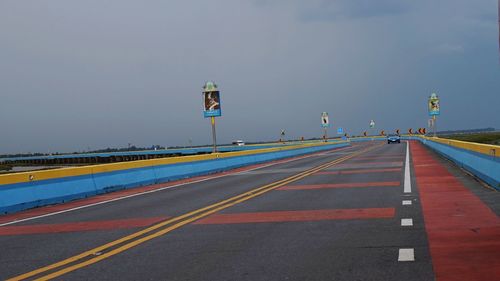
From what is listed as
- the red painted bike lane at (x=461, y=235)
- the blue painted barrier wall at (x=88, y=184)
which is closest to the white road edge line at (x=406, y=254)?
the red painted bike lane at (x=461, y=235)

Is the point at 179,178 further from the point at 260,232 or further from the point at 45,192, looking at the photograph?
the point at 260,232

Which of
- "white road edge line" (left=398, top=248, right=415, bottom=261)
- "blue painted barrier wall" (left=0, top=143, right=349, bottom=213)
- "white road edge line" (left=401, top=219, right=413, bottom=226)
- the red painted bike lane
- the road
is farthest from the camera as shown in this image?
"blue painted barrier wall" (left=0, top=143, right=349, bottom=213)

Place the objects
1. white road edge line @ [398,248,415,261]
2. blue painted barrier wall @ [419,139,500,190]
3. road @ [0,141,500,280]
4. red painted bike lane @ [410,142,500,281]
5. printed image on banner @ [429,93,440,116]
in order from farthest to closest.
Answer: printed image on banner @ [429,93,440,116], blue painted barrier wall @ [419,139,500,190], white road edge line @ [398,248,415,261], road @ [0,141,500,280], red painted bike lane @ [410,142,500,281]

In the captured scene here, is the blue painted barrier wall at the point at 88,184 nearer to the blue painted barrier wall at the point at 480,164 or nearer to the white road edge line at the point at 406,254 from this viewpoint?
the white road edge line at the point at 406,254

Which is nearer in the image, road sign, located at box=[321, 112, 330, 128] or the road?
the road

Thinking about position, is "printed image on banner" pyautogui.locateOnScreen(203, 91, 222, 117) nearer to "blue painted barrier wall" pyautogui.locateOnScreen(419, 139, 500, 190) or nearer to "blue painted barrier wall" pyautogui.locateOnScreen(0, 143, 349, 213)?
"blue painted barrier wall" pyautogui.locateOnScreen(0, 143, 349, 213)

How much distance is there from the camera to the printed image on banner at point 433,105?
61050 mm

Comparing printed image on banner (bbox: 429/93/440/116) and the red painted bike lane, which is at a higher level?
printed image on banner (bbox: 429/93/440/116)

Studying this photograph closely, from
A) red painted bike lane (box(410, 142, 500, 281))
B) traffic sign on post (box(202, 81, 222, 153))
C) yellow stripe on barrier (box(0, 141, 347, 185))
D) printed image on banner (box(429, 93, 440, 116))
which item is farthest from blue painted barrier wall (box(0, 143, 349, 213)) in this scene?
printed image on banner (box(429, 93, 440, 116))

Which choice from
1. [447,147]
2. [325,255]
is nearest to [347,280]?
[325,255]

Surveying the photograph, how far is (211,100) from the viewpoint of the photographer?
38906mm

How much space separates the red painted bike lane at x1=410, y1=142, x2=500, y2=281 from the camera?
246 inches

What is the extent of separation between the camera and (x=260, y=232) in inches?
366

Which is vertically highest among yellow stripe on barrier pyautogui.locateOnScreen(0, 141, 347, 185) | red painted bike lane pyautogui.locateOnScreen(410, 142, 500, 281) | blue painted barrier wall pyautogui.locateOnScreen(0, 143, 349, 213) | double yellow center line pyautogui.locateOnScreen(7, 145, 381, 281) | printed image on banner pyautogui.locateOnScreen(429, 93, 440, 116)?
printed image on banner pyautogui.locateOnScreen(429, 93, 440, 116)
